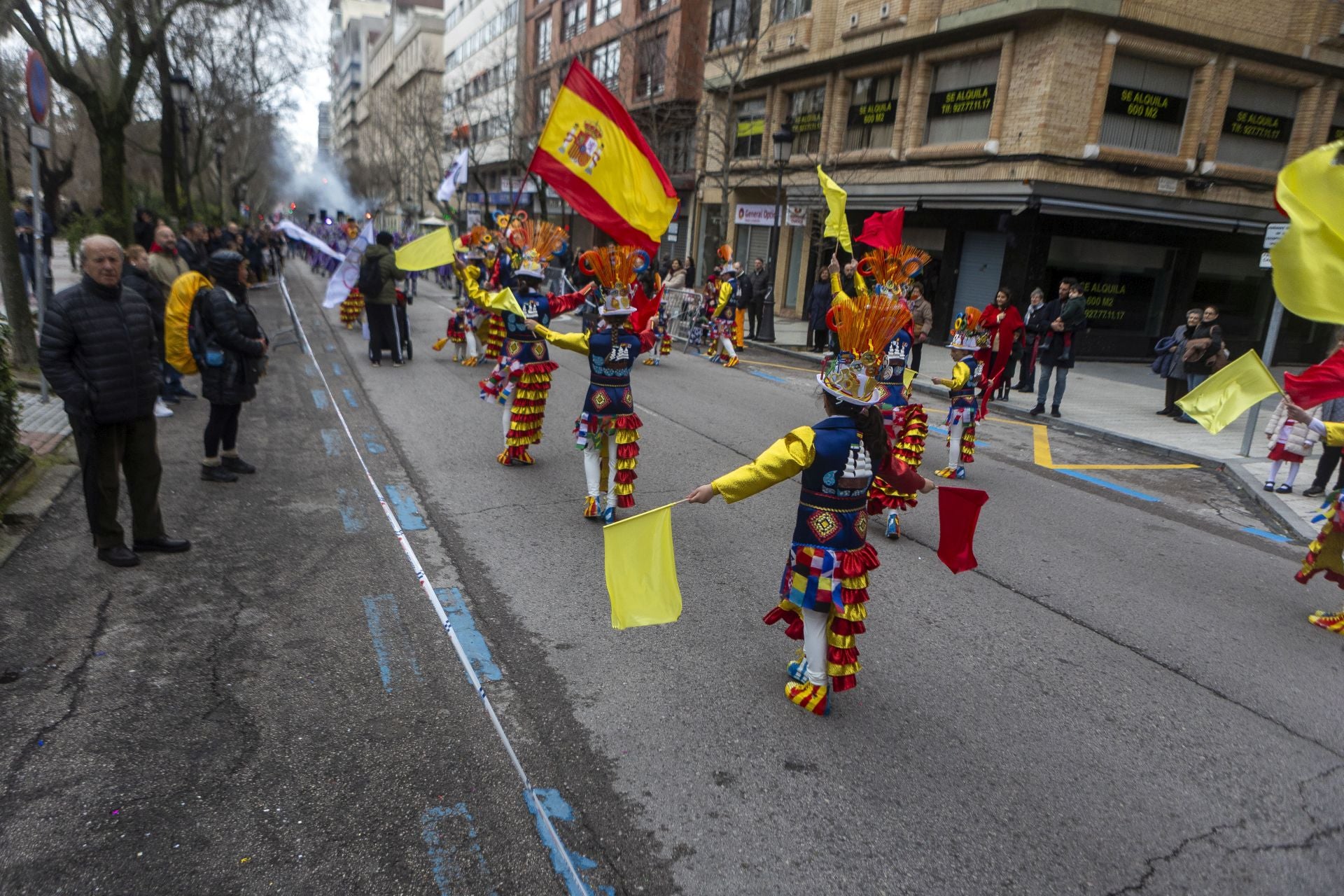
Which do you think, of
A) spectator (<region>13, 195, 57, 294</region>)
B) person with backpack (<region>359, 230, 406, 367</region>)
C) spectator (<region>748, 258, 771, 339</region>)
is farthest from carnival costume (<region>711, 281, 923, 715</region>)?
spectator (<region>748, 258, 771, 339</region>)

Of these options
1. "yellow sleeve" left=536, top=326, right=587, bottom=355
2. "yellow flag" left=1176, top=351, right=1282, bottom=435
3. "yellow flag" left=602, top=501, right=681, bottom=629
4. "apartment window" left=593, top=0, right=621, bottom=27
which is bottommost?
"yellow flag" left=602, top=501, right=681, bottom=629

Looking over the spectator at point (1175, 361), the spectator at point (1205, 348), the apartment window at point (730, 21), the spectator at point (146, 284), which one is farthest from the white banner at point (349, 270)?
the apartment window at point (730, 21)

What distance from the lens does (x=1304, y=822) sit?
344 centimetres

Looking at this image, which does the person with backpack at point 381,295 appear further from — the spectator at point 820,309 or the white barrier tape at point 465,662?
the spectator at point 820,309

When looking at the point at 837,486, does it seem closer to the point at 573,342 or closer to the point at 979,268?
the point at 573,342

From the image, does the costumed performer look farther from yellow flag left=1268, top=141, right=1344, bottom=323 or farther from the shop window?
the shop window

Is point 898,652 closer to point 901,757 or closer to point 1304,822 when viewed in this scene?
point 901,757

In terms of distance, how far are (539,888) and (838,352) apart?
8.21 feet

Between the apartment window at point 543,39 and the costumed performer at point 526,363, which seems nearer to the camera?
the costumed performer at point 526,363

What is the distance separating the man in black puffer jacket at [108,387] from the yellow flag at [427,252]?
4091 millimetres

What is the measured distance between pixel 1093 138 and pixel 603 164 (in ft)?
50.7

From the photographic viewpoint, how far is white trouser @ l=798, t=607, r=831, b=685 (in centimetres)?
394

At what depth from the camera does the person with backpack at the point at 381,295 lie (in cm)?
1277

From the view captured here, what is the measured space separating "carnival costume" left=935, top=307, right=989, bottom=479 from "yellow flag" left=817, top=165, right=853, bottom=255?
4.41 ft
